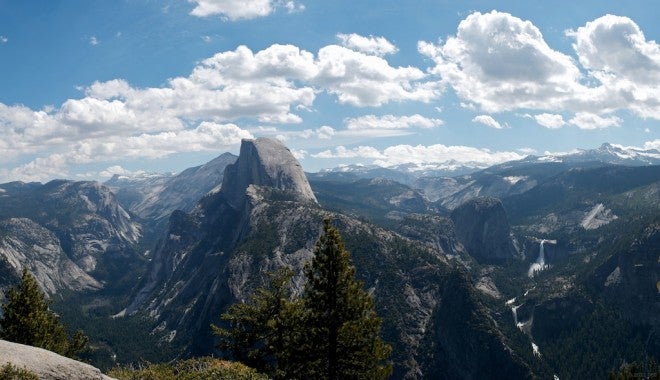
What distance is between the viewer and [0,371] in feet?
98.3

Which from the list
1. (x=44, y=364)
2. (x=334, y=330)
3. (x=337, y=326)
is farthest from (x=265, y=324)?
(x=44, y=364)

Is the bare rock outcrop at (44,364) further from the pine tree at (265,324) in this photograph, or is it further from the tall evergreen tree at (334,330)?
the pine tree at (265,324)

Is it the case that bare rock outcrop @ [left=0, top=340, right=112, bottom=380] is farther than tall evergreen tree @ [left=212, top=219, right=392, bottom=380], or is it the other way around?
tall evergreen tree @ [left=212, top=219, right=392, bottom=380]

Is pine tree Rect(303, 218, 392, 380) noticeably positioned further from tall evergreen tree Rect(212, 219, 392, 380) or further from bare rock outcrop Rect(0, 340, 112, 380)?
bare rock outcrop Rect(0, 340, 112, 380)

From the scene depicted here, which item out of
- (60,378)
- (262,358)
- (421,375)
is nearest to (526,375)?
(421,375)

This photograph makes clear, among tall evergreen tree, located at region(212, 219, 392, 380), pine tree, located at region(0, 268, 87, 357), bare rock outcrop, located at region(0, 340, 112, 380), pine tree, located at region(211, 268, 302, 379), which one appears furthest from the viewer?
pine tree, located at region(0, 268, 87, 357)

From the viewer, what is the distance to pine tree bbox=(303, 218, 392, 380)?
41.6 meters

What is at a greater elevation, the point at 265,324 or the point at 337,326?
the point at 337,326

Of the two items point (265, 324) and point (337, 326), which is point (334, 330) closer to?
point (337, 326)

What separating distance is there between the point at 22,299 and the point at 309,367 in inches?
1720

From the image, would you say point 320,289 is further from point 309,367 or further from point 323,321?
point 309,367

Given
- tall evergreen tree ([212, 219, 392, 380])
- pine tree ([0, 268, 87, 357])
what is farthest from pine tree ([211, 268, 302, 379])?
pine tree ([0, 268, 87, 357])

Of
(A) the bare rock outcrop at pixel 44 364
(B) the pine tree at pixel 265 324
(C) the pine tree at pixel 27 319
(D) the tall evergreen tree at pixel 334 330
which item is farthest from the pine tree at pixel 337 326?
(C) the pine tree at pixel 27 319

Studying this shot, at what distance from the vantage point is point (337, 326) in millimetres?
41656
